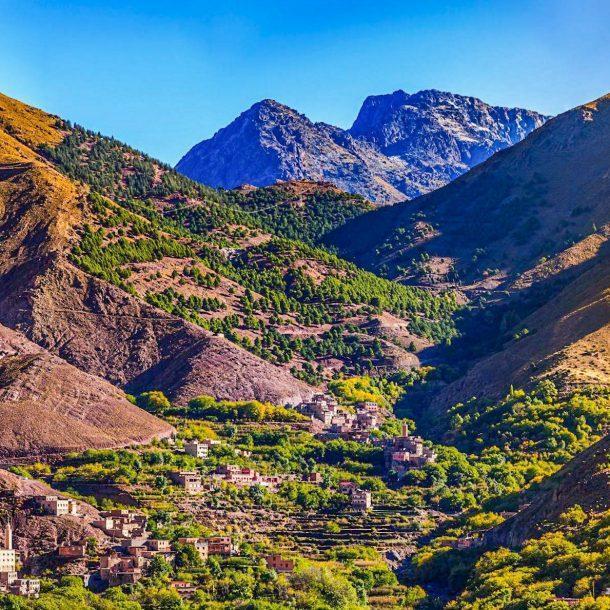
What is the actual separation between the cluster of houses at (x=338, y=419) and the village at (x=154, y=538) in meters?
5.15

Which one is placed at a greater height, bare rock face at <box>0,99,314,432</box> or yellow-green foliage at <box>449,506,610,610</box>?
bare rock face at <box>0,99,314,432</box>

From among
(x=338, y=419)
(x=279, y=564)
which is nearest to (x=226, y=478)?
(x=279, y=564)

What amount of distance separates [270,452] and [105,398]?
14770 mm

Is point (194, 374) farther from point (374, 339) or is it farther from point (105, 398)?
point (374, 339)

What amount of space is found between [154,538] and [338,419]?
4247 cm

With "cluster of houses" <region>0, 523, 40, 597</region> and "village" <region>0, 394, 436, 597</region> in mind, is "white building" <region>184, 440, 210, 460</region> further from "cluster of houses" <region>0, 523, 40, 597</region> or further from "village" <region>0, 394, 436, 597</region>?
"cluster of houses" <region>0, 523, 40, 597</region>

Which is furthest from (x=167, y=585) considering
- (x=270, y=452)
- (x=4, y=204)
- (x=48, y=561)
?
(x=4, y=204)

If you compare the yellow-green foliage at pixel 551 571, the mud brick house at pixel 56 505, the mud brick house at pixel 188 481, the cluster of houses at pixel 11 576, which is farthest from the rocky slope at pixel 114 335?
the yellow-green foliage at pixel 551 571

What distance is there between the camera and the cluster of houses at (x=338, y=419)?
146125 mm

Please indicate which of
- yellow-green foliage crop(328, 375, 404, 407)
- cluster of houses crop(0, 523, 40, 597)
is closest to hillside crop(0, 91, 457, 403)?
yellow-green foliage crop(328, 375, 404, 407)

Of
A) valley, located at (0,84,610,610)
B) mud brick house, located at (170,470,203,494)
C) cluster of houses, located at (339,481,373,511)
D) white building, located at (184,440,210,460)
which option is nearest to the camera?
valley, located at (0,84,610,610)

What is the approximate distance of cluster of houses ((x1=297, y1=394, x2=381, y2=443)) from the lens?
146125 millimetres

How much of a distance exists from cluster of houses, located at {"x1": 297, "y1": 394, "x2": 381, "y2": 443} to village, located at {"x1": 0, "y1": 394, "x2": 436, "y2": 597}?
203 inches

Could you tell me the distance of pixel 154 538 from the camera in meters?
110
